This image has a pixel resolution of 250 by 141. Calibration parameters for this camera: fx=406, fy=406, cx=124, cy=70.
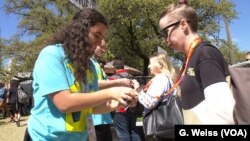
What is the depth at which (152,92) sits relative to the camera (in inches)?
182

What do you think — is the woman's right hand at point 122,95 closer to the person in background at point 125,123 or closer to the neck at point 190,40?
the neck at point 190,40

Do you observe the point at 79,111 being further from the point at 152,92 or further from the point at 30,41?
the point at 30,41

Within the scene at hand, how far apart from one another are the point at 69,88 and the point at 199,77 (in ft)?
2.68

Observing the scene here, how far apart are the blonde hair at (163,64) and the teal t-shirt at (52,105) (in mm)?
2587

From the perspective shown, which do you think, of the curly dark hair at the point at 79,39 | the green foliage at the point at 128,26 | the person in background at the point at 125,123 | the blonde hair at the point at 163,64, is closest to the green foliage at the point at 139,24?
the green foliage at the point at 128,26

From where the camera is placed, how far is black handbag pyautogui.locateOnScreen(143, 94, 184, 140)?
3.74m

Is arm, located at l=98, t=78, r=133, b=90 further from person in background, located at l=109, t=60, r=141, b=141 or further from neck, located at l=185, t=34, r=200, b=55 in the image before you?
person in background, located at l=109, t=60, r=141, b=141

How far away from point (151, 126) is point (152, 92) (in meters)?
0.58

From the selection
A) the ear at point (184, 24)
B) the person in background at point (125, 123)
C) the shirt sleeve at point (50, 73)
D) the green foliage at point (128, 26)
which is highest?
the green foliage at point (128, 26)

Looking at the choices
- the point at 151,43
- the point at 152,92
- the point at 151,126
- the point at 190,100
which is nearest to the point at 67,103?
the point at 190,100

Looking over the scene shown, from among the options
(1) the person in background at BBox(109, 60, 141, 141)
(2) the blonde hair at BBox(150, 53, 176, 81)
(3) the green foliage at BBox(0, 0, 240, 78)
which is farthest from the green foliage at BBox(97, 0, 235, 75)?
(2) the blonde hair at BBox(150, 53, 176, 81)

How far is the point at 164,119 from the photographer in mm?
3877

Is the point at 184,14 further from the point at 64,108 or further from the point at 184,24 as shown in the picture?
the point at 64,108

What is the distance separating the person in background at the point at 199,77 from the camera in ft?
6.47
